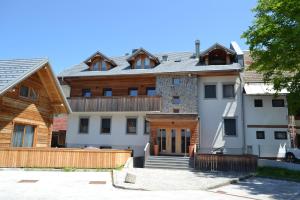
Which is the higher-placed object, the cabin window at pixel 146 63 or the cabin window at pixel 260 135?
the cabin window at pixel 146 63

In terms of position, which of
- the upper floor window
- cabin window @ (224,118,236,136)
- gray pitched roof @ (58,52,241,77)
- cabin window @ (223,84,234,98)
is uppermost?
gray pitched roof @ (58,52,241,77)

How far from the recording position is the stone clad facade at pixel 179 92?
25.2 meters

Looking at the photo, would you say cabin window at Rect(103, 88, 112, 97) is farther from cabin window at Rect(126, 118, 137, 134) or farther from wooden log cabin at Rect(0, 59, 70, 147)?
wooden log cabin at Rect(0, 59, 70, 147)

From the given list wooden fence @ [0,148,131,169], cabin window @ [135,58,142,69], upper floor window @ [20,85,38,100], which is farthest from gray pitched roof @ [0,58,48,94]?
cabin window @ [135,58,142,69]

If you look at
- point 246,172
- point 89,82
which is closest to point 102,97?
point 89,82

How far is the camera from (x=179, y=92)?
84.2 ft

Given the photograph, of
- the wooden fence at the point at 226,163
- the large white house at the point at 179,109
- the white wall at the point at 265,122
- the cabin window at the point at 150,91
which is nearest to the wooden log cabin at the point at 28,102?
the large white house at the point at 179,109

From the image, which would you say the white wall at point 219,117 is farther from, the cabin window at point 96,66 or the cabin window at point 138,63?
the cabin window at point 96,66

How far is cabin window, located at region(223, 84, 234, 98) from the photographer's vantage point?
82.6 ft

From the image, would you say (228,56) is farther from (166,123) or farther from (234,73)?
(166,123)

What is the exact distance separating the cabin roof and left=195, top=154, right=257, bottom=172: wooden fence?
12262 millimetres

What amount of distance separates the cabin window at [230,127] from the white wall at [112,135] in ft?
24.4

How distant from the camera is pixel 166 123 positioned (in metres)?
23.7

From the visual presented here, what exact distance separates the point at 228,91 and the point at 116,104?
10.7 metres
